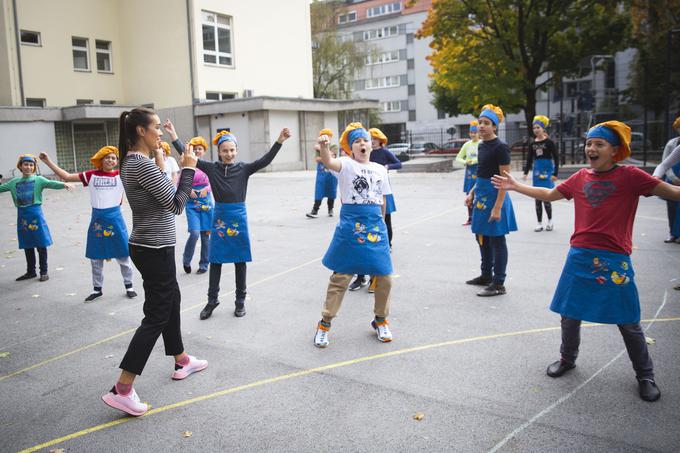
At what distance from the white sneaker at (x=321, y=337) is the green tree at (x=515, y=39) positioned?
21194mm

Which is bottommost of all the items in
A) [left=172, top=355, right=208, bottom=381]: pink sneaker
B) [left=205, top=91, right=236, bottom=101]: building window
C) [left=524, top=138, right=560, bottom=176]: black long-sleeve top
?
[left=172, top=355, right=208, bottom=381]: pink sneaker

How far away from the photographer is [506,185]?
458 centimetres

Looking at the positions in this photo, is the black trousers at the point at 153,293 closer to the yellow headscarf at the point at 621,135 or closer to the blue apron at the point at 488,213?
the yellow headscarf at the point at 621,135

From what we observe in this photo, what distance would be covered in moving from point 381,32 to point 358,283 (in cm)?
6904

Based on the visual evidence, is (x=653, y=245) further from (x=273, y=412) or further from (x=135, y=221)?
(x=135, y=221)

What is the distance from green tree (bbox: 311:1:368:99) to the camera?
46.7 m

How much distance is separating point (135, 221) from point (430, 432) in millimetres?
2469

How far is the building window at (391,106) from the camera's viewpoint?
7012 centimetres

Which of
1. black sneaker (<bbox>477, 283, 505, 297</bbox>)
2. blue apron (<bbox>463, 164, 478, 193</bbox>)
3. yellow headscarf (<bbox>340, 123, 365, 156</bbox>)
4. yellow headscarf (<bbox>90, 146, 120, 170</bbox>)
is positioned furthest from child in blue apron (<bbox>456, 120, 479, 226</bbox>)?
yellow headscarf (<bbox>90, 146, 120, 170</bbox>)

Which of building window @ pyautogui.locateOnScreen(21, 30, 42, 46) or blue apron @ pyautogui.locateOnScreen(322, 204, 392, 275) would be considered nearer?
blue apron @ pyautogui.locateOnScreen(322, 204, 392, 275)

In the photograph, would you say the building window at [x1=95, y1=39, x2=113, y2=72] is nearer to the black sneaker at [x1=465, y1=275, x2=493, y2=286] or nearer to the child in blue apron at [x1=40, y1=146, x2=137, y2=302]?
the child in blue apron at [x1=40, y1=146, x2=137, y2=302]

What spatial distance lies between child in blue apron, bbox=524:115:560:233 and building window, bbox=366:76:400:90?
6162 centimetres

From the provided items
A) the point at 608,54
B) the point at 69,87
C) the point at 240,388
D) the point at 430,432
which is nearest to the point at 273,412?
the point at 240,388

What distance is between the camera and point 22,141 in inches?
1129
